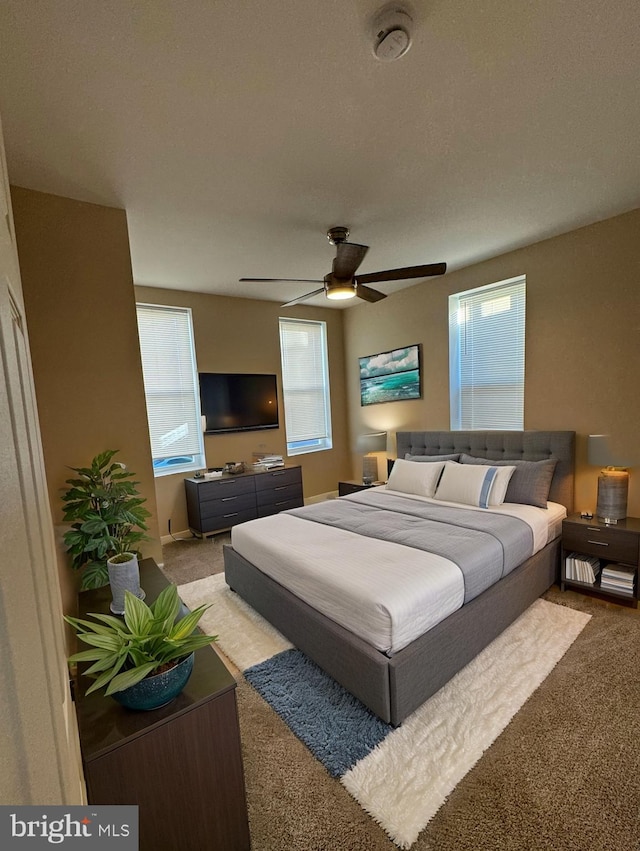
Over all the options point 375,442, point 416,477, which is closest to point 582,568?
point 416,477

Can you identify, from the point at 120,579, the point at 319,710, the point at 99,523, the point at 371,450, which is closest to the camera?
the point at 120,579

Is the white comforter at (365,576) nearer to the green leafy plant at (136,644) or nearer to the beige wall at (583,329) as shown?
the green leafy plant at (136,644)

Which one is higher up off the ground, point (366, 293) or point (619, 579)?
point (366, 293)

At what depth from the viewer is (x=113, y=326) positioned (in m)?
2.38

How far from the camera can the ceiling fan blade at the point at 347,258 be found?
7.96 ft

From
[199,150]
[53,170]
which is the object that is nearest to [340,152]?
[199,150]

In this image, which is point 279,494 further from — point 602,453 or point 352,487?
point 602,453

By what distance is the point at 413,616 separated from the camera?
1.70 metres

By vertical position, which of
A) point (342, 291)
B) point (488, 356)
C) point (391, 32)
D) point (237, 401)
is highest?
point (391, 32)

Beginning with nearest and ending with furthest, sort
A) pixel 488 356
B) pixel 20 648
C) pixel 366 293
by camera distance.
Result: pixel 20 648, pixel 366 293, pixel 488 356

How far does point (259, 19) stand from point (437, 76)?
74cm

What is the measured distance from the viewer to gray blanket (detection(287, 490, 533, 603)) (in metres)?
2.10

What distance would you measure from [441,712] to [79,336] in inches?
113

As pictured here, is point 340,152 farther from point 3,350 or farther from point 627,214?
point 627,214
